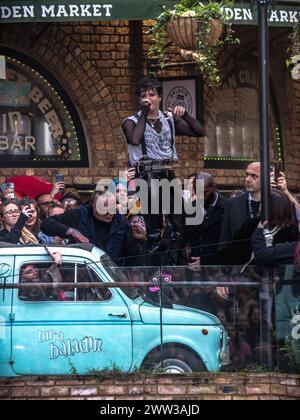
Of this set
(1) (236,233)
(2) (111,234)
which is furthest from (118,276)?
(1) (236,233)

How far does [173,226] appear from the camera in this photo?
12469 mm

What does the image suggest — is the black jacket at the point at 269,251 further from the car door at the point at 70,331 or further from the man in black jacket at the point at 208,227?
the car door at the point at 70,331

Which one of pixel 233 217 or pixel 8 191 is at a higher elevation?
pixel 8 191

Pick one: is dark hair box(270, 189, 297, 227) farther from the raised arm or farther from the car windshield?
the raised arm

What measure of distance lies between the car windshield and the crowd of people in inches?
3.7

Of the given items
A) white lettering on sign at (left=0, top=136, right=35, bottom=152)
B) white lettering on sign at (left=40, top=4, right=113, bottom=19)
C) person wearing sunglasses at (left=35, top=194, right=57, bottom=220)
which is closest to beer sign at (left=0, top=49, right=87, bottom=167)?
white lettering on sign at (left=0, top=136, right=35, bottom=152)

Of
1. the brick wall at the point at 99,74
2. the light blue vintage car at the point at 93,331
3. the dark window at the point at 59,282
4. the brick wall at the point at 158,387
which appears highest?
the brick wall at the point at 99,74

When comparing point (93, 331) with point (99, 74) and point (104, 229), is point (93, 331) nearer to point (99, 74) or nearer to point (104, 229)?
point (104, 229)

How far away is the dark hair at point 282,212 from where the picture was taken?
11.2m

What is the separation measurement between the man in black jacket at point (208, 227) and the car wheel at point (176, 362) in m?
1.26

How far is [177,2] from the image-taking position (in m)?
14.1

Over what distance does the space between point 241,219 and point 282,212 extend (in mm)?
618

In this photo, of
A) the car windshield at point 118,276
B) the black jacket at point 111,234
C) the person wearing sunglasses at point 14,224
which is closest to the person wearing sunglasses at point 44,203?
the person wearing sunglasses at point 14,224

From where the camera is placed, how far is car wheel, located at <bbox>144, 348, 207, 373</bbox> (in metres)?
11.0
